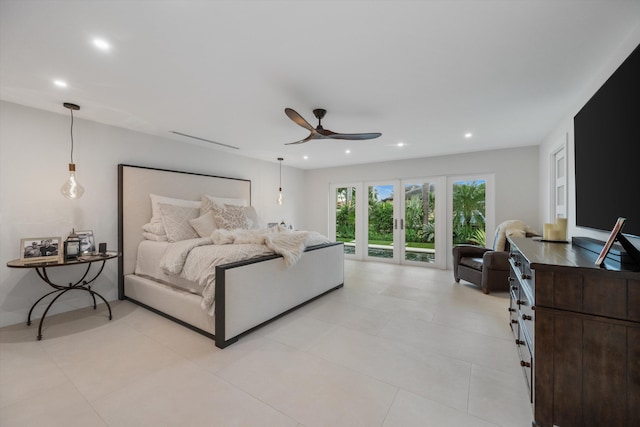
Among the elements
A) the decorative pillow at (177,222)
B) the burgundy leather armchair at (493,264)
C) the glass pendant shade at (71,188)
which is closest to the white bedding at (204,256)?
the decorative pillow at (177,222)

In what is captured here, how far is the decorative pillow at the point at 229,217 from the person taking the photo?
3973mm

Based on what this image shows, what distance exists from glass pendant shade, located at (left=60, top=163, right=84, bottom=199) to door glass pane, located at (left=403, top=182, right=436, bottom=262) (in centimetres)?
568

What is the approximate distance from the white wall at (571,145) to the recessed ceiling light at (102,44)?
3.42 metres

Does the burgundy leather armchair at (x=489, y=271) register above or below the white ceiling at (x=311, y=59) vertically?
below

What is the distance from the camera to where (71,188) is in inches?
116

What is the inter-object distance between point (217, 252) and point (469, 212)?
494cm

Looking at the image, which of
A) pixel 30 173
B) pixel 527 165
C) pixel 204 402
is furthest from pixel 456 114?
pixel 30 173

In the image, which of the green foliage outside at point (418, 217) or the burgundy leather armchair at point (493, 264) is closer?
the burgundy leather armchair at point (493, 264)

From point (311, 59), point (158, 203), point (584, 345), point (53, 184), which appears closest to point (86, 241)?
point (53, 184)

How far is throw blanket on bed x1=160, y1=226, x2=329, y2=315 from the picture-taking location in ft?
8.10

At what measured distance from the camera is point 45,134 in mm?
2982

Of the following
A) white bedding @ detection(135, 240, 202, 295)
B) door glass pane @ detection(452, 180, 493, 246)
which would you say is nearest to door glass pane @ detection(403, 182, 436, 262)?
door glass pane @ detection(452, 180, 493, 246)

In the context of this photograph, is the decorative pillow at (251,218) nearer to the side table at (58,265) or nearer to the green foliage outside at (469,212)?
the side table at (58,265)

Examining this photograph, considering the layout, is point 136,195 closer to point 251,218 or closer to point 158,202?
point 158,202
